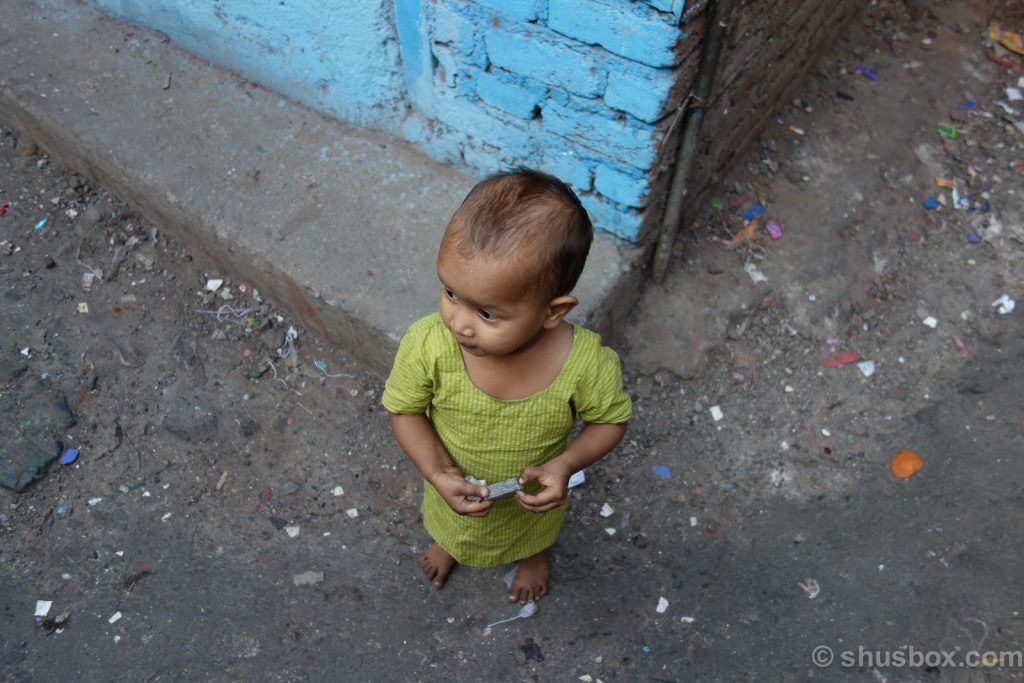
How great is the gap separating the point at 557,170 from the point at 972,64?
2525 millimetres

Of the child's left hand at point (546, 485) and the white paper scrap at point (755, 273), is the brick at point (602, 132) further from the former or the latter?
the child's left hand at point (546, 485)

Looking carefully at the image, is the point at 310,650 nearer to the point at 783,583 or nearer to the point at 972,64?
the point at 783,583

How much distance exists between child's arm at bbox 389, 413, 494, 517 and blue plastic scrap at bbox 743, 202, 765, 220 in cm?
182

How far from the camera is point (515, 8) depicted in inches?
94.8

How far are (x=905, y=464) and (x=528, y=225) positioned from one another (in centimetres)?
192

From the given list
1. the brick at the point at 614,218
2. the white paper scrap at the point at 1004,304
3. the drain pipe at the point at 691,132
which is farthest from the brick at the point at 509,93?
the white paper scrap at the point at 1004,304

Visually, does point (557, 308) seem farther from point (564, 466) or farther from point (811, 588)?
point (811, 588)

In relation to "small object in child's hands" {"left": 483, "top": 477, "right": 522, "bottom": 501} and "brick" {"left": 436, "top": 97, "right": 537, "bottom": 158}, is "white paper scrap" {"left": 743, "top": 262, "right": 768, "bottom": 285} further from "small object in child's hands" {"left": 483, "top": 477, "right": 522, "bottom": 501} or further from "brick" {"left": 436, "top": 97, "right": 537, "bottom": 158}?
"small object in child's hands" {"left": 483, "top": 477, "right": 522, "bottom": 501}

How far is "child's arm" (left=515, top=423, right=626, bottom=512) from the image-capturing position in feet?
5.83

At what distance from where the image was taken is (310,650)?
2.31m

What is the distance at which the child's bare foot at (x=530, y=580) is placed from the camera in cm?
242

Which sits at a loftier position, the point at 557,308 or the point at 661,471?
the point at 557,308

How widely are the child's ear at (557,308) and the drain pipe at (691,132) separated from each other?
1143mm

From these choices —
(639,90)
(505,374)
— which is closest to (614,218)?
(639,90)
